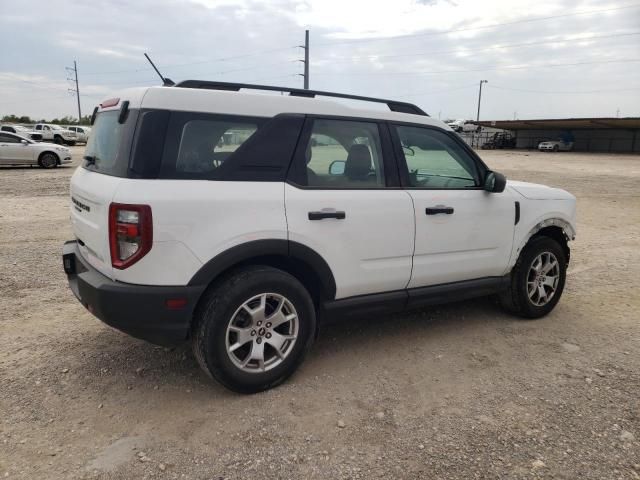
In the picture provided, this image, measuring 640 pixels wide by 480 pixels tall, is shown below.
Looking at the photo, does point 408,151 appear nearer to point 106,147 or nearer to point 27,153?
point 106,147

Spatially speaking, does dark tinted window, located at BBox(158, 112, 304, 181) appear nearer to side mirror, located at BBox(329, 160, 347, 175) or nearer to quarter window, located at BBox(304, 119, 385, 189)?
quarter window, located at BBox(304, 119, 385, 189)

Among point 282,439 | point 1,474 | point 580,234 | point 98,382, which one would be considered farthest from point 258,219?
point 580,234

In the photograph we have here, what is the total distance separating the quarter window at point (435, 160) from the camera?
3.76m

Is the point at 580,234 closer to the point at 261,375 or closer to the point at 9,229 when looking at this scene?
the point at 261,375

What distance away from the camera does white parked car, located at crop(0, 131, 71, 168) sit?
1844 cm

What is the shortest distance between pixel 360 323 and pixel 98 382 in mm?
2199

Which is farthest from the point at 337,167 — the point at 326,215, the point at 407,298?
the point at 407,298

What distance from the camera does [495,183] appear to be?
394 centimetres

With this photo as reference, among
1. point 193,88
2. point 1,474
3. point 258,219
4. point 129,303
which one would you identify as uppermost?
point 193,88

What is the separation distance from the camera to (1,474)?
8.00 feet

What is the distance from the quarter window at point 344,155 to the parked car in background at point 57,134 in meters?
39.0

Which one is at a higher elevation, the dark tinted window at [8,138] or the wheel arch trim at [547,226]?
the dark tinted window at [8,138]

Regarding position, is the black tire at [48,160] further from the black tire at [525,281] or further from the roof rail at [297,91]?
the black tire at [525,281]

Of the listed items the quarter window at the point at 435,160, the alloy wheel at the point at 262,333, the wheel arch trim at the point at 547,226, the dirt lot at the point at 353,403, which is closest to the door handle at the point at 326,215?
the alloy wheel at the point at 262,333
